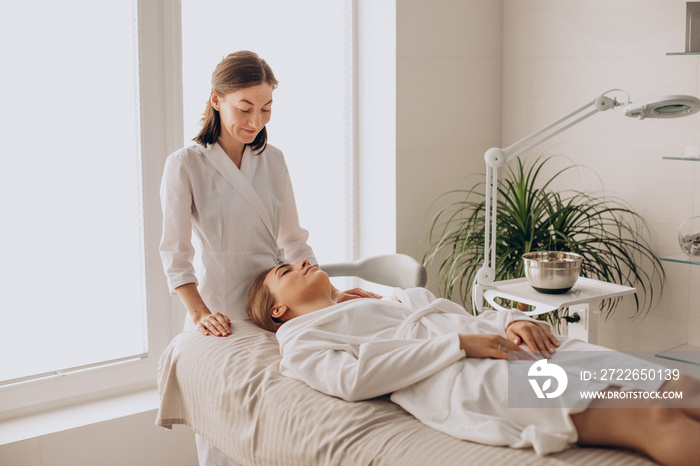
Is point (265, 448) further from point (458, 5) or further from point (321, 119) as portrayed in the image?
point (458, 5)

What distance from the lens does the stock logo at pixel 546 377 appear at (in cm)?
156

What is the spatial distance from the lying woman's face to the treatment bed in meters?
0.12

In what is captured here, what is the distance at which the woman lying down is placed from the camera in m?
1.45

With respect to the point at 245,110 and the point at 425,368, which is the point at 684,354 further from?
the point at 245,110

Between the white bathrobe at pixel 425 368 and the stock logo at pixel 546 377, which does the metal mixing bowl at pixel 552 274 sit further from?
the stock logo at pixel 546 377

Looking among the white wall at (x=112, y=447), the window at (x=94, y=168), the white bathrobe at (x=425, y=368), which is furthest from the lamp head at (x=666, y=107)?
the white wall at (x=112, y=447)

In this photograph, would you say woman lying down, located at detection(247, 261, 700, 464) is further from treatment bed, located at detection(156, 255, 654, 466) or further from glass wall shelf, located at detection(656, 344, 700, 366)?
glass wall shelf, located at detection(656, 344, 700, 366)

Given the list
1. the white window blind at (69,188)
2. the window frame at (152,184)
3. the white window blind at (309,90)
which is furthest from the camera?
the white window blind at (309,90)

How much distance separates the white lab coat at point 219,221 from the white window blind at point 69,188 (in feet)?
2.30

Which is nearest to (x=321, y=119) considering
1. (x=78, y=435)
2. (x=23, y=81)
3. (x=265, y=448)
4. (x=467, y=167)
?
(x=467, y=167)

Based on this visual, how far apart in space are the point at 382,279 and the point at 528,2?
1641 millimetres

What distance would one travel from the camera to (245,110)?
218 cm

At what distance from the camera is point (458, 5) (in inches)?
136

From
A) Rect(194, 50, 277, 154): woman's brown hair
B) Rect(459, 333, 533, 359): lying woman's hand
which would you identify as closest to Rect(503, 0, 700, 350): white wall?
Rect(459, 333, 533, 359): lying woman's hand
